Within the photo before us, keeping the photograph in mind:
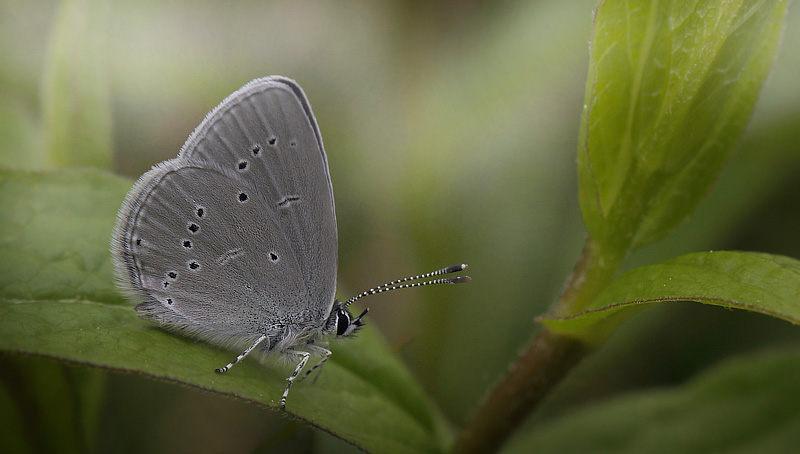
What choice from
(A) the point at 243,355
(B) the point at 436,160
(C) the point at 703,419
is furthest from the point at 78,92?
(C) the point at 703,419

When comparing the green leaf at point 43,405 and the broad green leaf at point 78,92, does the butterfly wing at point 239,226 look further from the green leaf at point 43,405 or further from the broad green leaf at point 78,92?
the broad green leaf at point 78,92

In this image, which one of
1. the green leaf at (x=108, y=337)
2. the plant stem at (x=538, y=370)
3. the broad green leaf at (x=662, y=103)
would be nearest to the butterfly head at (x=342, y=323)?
the green leaf at (x=108, y=337)

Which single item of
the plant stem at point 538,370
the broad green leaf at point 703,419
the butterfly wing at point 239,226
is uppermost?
the butterfly wing at point 239,226

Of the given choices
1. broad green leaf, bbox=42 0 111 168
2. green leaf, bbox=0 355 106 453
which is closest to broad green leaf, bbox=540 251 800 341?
green leaf, bbox=0 355 106 453

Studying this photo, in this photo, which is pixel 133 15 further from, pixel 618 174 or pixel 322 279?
pixel 618 174

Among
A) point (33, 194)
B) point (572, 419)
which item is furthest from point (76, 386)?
point (572, 419)

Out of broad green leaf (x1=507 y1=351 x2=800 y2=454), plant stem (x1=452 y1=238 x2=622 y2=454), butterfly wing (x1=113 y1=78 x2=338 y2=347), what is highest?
butterfly wing (x1=113 y1=78 x2=338 y2=347)

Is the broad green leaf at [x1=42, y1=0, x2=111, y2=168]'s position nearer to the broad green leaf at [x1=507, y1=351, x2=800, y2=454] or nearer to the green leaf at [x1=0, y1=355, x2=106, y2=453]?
the green leaf at [x1=0, y1=355, x2=106, y2=453]
